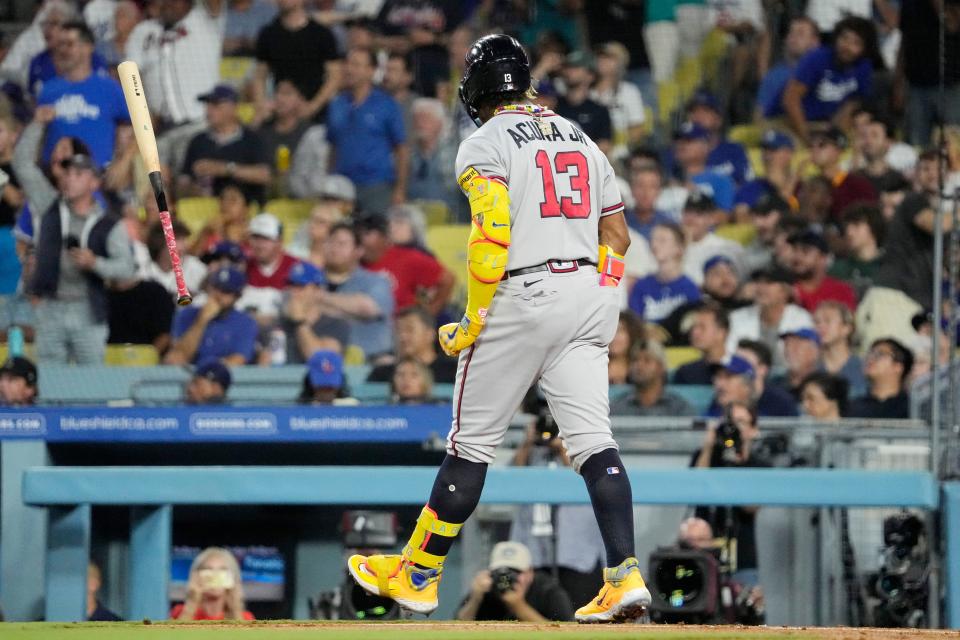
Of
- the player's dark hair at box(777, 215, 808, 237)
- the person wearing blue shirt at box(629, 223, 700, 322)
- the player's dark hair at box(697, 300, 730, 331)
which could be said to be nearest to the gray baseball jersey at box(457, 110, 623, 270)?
the player's dark hair at box(697, 300, 730, 331)

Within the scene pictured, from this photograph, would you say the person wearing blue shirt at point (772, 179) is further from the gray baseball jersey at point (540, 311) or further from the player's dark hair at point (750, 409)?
the gray baseball jersey at point (540, 311)

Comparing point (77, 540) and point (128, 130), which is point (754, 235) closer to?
point (128, 130)

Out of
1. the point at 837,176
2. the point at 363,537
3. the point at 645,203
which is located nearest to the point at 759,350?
the point at 645,203

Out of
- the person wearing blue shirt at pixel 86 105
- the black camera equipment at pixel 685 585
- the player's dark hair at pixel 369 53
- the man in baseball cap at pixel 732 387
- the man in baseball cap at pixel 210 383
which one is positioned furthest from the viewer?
the player's dark hair at pixel 369 53

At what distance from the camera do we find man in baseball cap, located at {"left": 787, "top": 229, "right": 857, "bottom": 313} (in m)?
9.27

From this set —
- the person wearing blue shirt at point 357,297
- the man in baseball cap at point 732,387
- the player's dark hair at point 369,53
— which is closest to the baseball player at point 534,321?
the man in baseball cap at point 732,387

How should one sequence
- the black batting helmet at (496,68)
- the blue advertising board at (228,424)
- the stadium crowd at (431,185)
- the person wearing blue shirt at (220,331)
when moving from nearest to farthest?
the black batting helmet at (496,68) < the blue advertising board at (228,424) < the stadium crowd at (431,185) < the person wearing blue shirt at (220,331)

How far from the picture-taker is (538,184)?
177 inches

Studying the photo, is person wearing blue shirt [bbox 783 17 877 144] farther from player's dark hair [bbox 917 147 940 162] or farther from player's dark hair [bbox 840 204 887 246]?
player's dark hair [bbox 840 204 887 246]

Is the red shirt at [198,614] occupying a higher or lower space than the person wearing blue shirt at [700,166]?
lower

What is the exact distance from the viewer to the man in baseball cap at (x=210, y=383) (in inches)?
313

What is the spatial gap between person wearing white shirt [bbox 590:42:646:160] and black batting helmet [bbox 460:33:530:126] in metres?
5.99

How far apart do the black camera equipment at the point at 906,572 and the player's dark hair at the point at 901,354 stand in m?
1.86

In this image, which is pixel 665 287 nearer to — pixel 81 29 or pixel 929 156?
pixel 929 156
